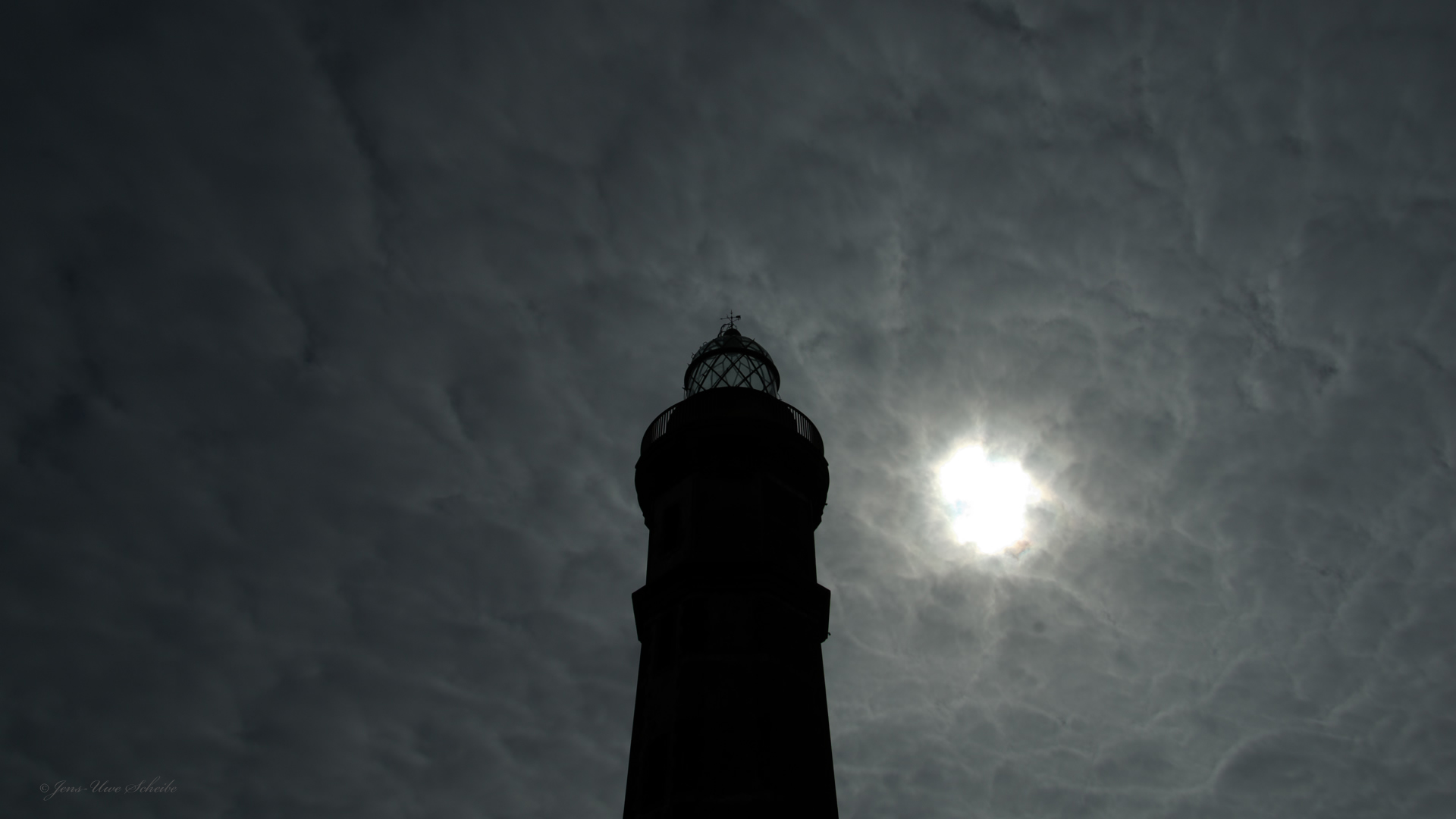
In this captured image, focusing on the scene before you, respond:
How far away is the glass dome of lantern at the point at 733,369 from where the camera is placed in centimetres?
3444

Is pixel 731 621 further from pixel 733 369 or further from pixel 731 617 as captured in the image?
pixel 733 369

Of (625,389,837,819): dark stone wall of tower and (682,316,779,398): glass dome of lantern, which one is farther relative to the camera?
(682,316,779,398): glass dome of lantern

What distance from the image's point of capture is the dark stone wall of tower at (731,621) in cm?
2234

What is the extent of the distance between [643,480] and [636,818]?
1130cm

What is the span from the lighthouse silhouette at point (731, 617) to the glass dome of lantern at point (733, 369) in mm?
1867

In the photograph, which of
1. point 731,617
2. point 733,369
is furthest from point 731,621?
point 733,369

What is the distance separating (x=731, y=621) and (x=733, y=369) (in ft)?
40.7

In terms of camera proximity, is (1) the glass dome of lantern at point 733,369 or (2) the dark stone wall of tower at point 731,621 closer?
Result: (2) the dark stone wall of tower at point 731,621

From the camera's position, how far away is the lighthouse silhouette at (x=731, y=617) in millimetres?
22344

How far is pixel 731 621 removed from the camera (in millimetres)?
24875

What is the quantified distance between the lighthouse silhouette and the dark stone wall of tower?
41mm

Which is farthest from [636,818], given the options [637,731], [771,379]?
[771,379]

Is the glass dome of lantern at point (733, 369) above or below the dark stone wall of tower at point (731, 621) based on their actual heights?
above

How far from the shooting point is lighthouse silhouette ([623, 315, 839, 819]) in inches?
880
